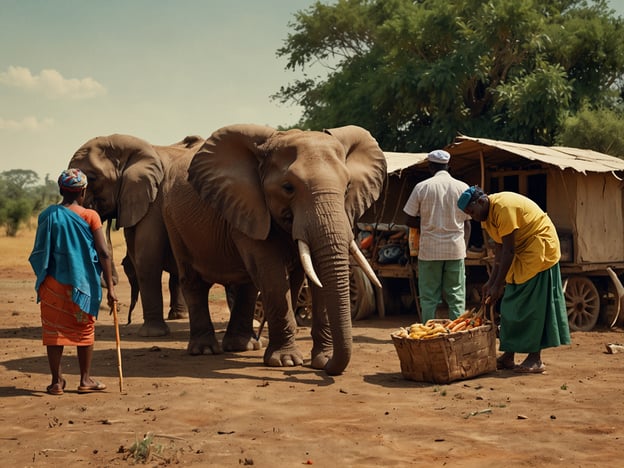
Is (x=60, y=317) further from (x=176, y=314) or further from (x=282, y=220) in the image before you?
(x=176, y=314)

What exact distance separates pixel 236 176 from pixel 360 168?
1.32 meters

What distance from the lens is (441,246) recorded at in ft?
29.7

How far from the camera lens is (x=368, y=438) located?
18.9 feet

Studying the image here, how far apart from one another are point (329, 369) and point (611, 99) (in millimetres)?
19859

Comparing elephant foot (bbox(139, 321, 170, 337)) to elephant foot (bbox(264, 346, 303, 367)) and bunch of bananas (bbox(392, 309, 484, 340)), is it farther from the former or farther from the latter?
bunch of bananas (bbox(392, 309, 484, 340))

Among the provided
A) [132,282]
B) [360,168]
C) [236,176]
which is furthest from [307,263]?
[132,282]

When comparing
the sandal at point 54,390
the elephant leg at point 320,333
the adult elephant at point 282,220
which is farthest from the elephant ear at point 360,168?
the sandal at point 54,390

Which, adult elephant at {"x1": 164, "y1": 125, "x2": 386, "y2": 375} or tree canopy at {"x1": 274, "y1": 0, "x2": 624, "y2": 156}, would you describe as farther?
tree canopy at {"x1": 274, "y1": 0, "x2": 624, "y2": 156}

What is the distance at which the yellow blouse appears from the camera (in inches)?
306

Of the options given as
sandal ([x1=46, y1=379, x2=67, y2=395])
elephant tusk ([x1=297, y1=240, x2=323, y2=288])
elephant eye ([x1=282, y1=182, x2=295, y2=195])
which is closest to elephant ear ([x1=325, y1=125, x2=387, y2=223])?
elephant eye ([x1=282, y1=182, x2=295, y2=195])

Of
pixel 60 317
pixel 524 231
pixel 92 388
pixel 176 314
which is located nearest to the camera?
pixel 60 317

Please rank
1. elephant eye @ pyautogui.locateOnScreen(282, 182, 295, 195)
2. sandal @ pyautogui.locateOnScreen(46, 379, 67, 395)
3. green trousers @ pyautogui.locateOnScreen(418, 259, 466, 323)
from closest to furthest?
sandal @ pyautogui.locateOnScreen(46, 379, 67, 395) < elephant eye @ pyautogui.locateOnScreen(282, 182, 295, 195) < green trousers @ pyautogui.locateOnScreen(418, 259, 466, 323)

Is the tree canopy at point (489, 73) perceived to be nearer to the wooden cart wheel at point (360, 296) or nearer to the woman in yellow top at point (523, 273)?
the wooden cart wheel at point (360, 296)

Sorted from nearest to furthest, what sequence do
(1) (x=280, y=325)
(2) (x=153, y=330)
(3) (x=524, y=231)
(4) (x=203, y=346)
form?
(3) (x=524, y=231)
(1) (x=280, y=325)
(4) (x=203, y=346)
(2) (x=153, y=330)
